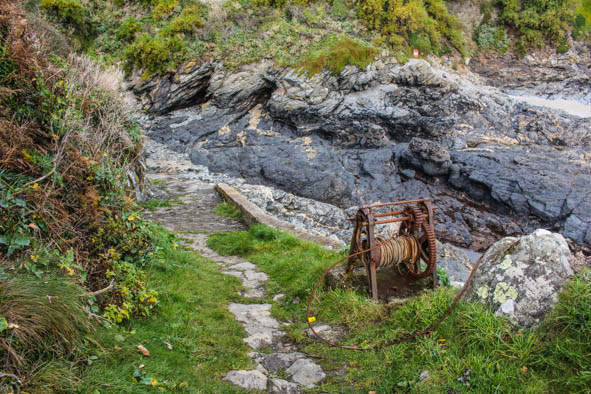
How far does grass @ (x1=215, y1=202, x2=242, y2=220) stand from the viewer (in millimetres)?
9992

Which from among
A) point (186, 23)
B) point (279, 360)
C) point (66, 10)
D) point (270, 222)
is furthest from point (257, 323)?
point (66, 10)

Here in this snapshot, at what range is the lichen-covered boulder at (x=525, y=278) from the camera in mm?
2809

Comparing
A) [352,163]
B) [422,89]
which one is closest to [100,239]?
[352,163]

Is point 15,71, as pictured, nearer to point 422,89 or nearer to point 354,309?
point 354,309

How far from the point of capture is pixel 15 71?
10.7 feet

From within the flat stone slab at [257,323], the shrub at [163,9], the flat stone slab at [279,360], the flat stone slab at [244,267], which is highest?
the shrub at [163,9]

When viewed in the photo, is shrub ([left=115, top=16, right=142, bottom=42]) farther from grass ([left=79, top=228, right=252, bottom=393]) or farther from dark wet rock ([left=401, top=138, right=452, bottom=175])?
grass ([left=79, top=228, right=252, bottom=393])

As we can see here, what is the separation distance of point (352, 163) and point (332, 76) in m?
5.91

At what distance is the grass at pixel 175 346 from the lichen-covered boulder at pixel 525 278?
91.1 inches

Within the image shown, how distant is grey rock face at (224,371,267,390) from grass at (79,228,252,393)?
0.23 feet

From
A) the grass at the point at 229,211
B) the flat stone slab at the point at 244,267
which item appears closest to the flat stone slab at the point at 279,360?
the flat stone slab at the point at 244,267

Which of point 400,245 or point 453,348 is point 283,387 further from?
point 400,245

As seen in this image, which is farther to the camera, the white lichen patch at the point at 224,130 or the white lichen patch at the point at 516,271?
the white lichen patch at the point at 224,130

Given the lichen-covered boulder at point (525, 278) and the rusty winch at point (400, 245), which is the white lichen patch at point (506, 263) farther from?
the rusty winch at point (400, 245)
